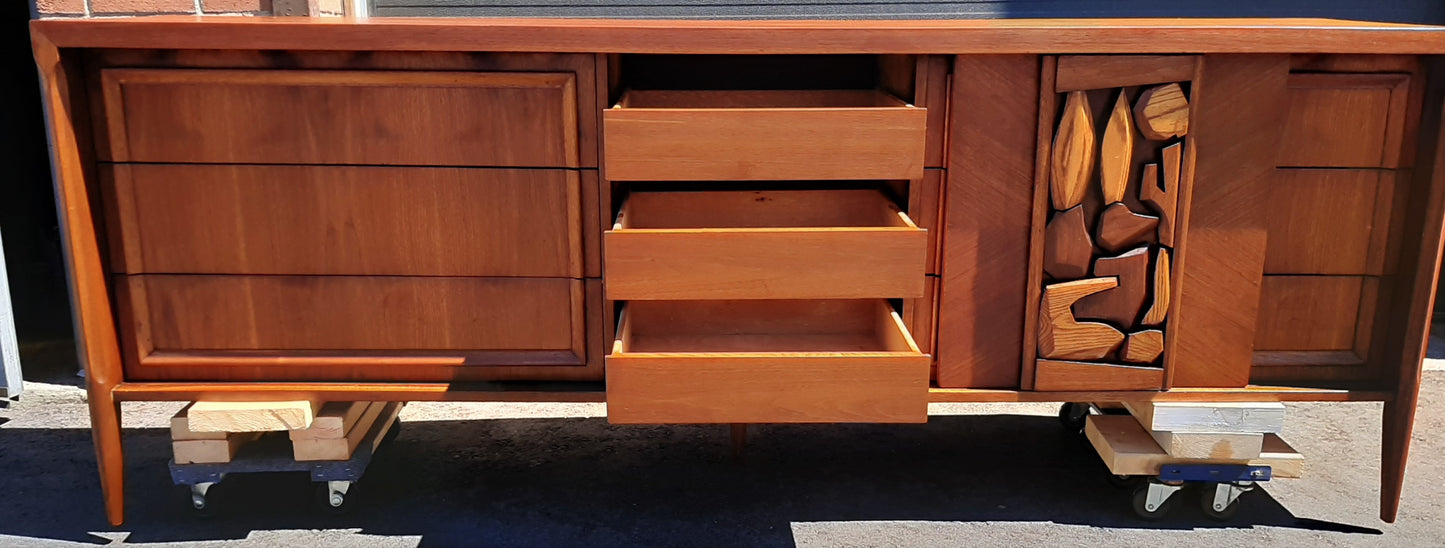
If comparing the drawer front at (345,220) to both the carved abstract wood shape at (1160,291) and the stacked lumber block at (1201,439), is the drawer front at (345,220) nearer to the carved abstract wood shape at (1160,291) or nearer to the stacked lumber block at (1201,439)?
the carved abstract wood shape at (1160,291)

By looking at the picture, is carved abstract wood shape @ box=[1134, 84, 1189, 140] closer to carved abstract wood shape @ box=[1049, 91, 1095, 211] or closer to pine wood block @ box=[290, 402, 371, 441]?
carved abstract wood shape @ box=[1049, 91, 1095, 211]

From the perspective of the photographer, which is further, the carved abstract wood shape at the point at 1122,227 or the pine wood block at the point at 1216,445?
the pine wood block at the point at 1216,445

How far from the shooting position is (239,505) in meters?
2.85

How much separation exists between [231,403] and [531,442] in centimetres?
100

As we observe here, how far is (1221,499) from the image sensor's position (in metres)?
2.72

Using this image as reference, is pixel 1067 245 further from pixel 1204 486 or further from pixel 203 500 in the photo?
pixel 203 500

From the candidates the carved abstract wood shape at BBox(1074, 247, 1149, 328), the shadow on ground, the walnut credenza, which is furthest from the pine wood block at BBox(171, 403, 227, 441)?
the carved abstract wood shape at BBox(1074, 247, 1149, 328)

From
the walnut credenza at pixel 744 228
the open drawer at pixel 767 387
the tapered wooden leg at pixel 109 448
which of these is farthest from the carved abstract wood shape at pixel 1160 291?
the tapered wooden leg at pixel 109 448

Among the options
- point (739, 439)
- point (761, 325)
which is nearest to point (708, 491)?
point (739, 439)

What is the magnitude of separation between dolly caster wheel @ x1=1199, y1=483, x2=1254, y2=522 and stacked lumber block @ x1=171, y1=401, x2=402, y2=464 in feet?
7.49

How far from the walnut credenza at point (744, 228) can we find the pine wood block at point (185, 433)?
0.36 feet

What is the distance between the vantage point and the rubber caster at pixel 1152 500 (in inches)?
107

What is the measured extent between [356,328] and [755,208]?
108 centimetres

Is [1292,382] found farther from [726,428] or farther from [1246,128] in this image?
[726,428]
